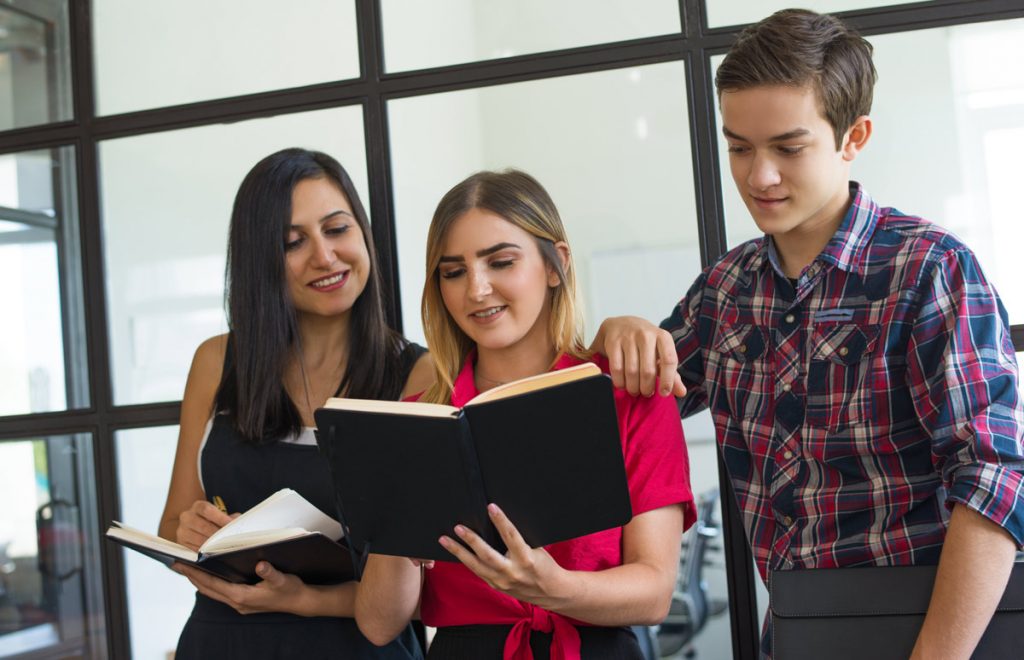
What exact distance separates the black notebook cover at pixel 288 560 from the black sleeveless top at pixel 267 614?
105 millimetres

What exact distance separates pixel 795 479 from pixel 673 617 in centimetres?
Result: 63

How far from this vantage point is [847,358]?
5.07 ft

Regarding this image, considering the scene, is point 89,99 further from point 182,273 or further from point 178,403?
point 178,403

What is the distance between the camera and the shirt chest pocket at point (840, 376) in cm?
153

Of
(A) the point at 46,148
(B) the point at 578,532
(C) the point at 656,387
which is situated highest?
(A) the point at 46,148

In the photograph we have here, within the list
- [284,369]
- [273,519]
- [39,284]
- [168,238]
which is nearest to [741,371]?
[273,519]

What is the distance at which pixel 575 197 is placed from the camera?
7.11 feet

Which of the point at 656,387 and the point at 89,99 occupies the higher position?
the point at 89,99

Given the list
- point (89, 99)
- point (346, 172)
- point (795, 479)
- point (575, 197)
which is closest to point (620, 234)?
point (575, 197)

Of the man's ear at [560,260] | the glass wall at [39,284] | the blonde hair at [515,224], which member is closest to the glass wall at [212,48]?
the glass wall at [39,284]

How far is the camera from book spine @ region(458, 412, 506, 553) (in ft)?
4.22

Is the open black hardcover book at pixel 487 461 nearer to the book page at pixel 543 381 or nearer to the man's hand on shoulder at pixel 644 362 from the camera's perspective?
the book page at pixel 543 381

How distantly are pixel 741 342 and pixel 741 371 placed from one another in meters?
0.05

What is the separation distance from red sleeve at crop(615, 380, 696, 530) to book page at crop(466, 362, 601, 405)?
0.96 ft
